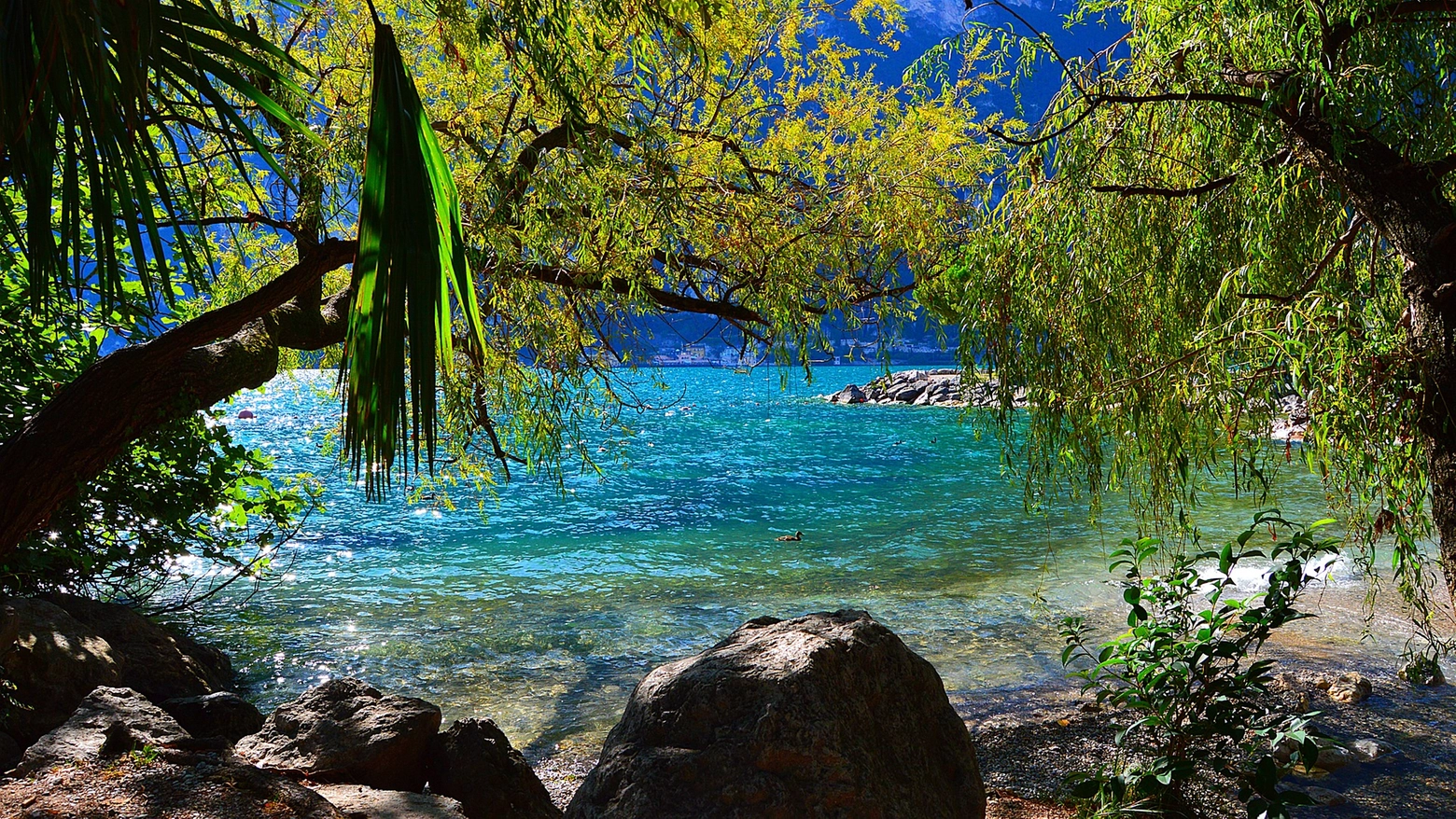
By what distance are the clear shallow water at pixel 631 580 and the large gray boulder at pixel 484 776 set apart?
6.83ft

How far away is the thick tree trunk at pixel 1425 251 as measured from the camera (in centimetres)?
371

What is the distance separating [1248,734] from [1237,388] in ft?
9.83

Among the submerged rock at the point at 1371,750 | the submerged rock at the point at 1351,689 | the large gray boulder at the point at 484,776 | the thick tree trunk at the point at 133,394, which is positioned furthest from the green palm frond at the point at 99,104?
the submerged rock at the point at 1351,689

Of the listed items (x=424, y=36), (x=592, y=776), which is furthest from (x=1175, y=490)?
(x=424, y=36)

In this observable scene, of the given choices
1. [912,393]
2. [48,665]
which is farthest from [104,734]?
[912,393]

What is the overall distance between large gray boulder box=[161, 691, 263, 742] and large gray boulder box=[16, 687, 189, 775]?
5.10ft

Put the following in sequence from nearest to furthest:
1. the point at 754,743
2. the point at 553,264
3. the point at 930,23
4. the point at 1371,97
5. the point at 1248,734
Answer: the point at 754,743 → the point at 1371,97 → the point at 1248,734 → the point at 553,264 → the point at 930,23

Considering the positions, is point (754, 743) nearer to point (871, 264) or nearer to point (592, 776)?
point (592, 776)

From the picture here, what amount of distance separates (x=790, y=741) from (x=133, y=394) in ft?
11.2

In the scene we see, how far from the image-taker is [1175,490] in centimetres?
534

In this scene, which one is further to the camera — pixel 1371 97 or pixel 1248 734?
pixel 1248 734

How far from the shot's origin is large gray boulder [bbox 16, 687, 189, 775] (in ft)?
11.5

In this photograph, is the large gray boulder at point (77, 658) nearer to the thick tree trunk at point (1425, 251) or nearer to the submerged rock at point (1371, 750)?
the thick tree trunk at point (1425, 251)

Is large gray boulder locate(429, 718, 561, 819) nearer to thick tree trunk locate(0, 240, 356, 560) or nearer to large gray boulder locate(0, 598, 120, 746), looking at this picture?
thick tree trunk locate(0, 240, 356, 560)
